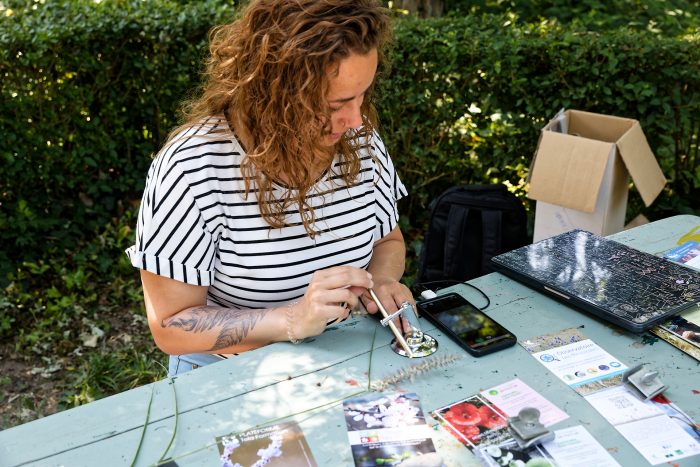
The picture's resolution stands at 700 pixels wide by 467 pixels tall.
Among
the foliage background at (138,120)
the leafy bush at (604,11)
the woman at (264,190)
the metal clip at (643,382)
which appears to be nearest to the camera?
the metal clip at (643,382)

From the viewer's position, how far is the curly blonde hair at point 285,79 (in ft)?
5.04

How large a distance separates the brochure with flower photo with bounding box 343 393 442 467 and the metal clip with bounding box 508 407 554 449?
0.53 ft

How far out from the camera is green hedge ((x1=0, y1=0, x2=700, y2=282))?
340 cm

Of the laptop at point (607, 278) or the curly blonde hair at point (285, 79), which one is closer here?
the curly blonde hair at point (285, 79)

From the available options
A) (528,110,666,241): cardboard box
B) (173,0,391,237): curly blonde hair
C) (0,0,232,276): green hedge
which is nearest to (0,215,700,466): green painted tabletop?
(173,0,391,237): curly blonde hair

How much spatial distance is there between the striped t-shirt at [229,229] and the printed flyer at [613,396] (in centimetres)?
59

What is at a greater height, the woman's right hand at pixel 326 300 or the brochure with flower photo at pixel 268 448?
the woman's right hand at pixel 326 300

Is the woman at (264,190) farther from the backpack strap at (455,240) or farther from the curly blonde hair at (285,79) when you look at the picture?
the backpack strap at (455,240)

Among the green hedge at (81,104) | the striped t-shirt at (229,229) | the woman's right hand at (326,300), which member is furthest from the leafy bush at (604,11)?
the woman's right hand at (326,300)

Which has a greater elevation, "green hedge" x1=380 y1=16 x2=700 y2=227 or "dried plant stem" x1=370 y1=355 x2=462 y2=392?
"green hedge" x1=380 y1=16 x2=700 y2=227

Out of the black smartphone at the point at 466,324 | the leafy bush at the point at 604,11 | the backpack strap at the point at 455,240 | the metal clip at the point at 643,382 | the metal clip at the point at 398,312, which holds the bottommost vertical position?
the backpack strap at the point at 455,240

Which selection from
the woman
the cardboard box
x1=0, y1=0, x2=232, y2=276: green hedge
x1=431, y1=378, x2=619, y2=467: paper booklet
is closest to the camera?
x1=431, y1=378, x2=619, y2=467: paper booklet

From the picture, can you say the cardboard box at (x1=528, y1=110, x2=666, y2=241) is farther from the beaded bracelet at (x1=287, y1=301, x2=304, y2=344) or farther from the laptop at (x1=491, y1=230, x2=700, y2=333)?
the beaded bracelet at (x1=287, y1=301, x2=304, y2=344)

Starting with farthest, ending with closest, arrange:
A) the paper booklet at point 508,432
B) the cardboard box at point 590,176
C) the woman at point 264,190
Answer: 1. the cardboard box at point 590,176
2. the woman at point 264,190
3. the paper booklet at point 508,432
